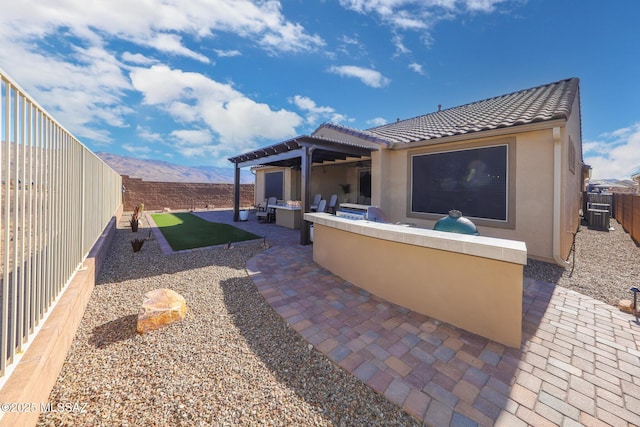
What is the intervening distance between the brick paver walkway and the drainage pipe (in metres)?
1.66

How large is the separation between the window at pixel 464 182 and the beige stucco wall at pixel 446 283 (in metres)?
4.26

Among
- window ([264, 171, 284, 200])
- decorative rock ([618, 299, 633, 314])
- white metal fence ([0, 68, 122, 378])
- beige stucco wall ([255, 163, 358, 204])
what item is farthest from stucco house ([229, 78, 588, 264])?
white metal fence ([0, 68, 122, 378])

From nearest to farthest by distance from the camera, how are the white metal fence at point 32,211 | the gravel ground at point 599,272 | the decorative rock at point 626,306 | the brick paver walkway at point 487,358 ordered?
1. the white metal fence at point 32,211
2. the brick paver walkway at point 487,358
3. the decorative rock at point 626,306
4. the gravel ground at point 599,272

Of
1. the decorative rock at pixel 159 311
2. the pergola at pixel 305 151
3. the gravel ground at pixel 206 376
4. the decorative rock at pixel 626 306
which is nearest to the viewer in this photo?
the gravel ground at pixel 206 376

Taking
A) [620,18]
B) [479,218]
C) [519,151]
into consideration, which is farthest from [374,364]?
[620,18]

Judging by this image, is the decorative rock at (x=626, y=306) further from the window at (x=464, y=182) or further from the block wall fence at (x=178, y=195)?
the block wall fence at (x=178, y=195)

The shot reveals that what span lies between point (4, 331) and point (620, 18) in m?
14.9

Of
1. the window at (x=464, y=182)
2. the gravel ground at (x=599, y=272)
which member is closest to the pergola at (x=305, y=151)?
the window at (x=464, y=182)

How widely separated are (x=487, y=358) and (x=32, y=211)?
461 cm

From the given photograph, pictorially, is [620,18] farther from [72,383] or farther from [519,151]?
[72,383]

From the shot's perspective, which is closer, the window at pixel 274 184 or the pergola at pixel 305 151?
the pergola at pixel 305 151

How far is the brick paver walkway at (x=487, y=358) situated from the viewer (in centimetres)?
193

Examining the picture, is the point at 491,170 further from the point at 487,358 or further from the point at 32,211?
the point at 32,211

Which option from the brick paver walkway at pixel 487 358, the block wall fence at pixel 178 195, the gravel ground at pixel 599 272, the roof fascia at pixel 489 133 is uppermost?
the roof fascia at pixel 489 133
